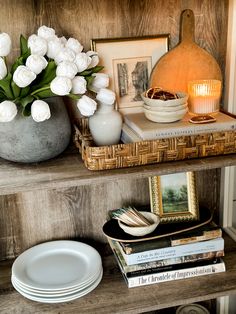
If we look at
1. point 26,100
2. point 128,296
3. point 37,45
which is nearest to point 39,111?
point 26,100

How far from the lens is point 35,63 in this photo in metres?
0.90

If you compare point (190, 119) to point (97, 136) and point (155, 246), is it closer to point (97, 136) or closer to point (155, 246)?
point (97, 136)

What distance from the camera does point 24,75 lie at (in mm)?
884

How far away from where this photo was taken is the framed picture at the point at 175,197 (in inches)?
48.4

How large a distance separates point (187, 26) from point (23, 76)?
0.53m

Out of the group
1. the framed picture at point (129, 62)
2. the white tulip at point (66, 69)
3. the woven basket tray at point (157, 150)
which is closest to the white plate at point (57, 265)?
the woven basket tray at point (157, 150)

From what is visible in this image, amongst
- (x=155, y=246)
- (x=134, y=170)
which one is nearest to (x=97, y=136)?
(x=134, y=170)

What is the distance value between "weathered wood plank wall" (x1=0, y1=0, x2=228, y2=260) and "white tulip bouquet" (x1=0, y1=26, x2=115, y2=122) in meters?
0.13

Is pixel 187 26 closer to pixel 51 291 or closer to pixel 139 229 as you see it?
pixel 139 229

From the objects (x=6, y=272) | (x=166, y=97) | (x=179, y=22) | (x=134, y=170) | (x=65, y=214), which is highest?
(x=179, y=22)

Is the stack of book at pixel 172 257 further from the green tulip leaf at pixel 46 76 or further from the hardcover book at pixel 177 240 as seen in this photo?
the green tulip leaf at pixel 46 76

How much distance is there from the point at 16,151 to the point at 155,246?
450mm

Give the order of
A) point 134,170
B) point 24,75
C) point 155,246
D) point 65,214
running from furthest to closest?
1. point 65,214
2. point 155,246
3. point 134,170
4. point 24,75

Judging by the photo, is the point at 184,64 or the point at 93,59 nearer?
the point at 93,59
